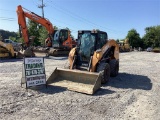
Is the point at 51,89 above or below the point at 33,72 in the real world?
below

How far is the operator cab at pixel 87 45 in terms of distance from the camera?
29.8ft

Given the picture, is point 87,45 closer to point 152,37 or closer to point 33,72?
point 33,72

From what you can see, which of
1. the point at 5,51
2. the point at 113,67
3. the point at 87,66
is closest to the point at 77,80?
the point at 87,66

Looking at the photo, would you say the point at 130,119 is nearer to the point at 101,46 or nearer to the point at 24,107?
the point at 24,107

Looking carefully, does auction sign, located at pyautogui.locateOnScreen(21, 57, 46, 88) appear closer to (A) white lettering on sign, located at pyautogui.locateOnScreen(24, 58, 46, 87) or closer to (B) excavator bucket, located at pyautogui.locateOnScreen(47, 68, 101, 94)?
(A) white lettering on sign, located at pyautogui.locateOnScreen(24, 58, 46, 87)

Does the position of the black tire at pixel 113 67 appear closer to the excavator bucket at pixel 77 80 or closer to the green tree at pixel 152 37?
the excavator bucket at pixel 77 80

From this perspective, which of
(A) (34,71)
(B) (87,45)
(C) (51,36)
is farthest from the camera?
(C) (51,36)

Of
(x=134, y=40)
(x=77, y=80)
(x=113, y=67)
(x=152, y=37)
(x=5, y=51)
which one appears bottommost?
(x=77, y=80)

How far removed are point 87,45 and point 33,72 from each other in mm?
2769

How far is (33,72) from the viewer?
24.4ft

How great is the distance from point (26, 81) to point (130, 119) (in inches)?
145

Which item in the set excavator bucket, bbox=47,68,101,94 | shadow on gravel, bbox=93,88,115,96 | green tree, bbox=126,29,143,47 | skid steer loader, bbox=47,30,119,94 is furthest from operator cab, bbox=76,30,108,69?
green tree, bbox=126,29,143,47

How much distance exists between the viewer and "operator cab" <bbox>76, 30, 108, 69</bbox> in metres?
9.07

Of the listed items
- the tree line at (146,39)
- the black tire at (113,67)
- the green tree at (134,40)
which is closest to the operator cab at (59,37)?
the black tire at (113,67)
